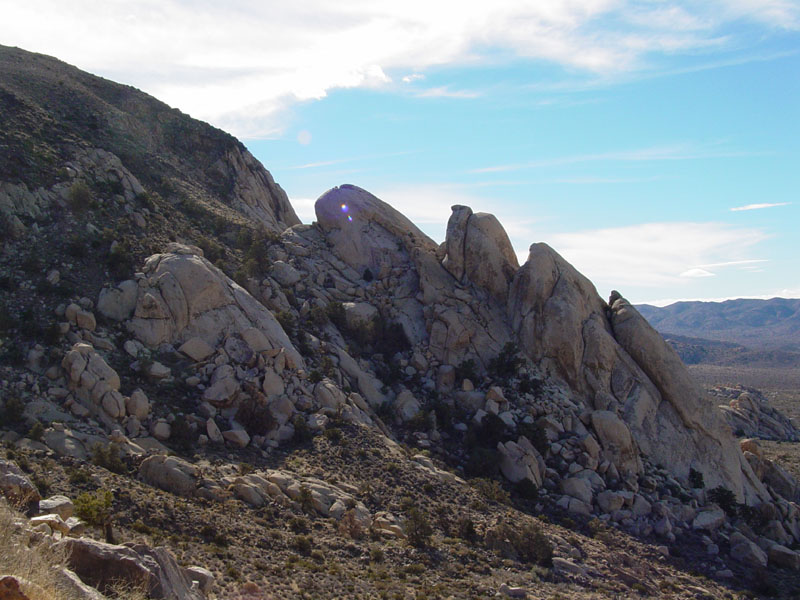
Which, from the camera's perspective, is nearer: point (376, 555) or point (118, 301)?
point (376, 555)

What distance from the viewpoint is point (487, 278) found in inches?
1636

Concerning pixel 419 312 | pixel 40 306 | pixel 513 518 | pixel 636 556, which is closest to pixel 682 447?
pixel 636 556

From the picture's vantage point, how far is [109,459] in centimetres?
2067

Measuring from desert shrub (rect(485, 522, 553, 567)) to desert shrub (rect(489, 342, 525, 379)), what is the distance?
13269mm

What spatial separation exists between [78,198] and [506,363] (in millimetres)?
27835

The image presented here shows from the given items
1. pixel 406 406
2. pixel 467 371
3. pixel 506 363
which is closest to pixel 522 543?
pixel 406 406

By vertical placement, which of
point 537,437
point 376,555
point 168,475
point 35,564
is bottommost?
point 376,555

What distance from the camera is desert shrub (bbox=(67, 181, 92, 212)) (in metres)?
32.8

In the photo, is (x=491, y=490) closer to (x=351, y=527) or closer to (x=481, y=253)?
(x=351, y=527)

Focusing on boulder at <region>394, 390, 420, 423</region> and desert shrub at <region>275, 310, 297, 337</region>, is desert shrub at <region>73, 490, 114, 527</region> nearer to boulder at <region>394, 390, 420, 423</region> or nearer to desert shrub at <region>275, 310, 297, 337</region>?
desert shrub at <region>275, 310, 297, 337</region>

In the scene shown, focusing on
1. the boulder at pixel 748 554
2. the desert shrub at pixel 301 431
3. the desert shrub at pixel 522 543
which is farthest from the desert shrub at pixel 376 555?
the boulder at pixel 748 554

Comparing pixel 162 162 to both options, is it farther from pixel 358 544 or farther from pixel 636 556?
pixel 636 556

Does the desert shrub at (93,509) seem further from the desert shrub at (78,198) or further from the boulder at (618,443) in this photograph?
the boulder at (618,443)

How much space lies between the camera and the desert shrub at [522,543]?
23.4 m
